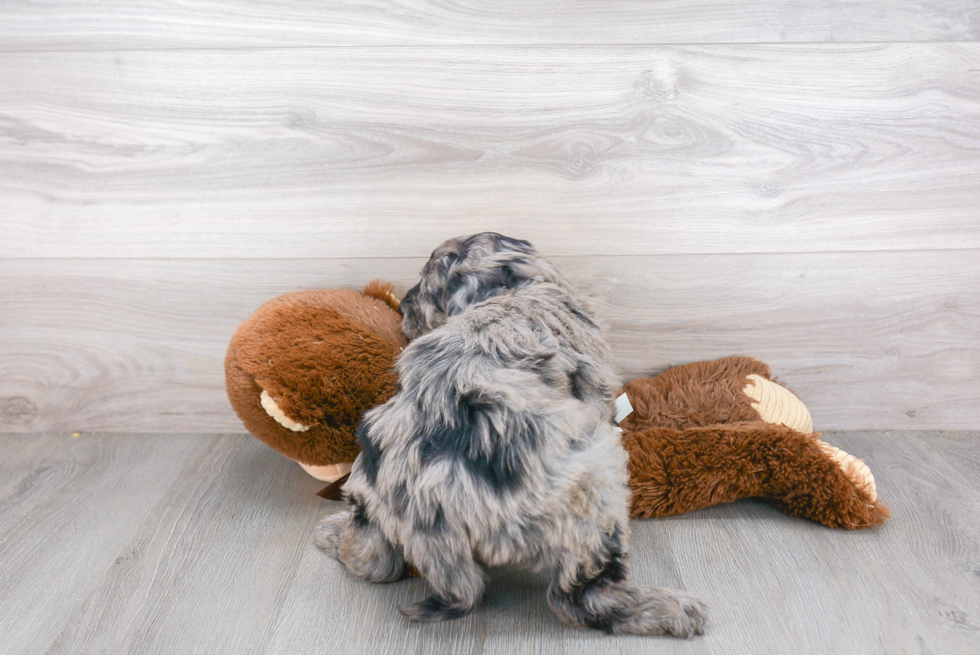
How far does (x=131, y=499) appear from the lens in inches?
A: 74.1

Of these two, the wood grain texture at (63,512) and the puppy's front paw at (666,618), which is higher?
the puppy's front paw at (666,618)

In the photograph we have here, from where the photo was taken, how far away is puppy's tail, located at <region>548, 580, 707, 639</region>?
1.34 meters

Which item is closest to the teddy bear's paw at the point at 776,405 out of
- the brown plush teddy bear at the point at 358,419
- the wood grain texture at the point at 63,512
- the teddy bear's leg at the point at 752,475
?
the brown plush teddy bear at the point at 358,419

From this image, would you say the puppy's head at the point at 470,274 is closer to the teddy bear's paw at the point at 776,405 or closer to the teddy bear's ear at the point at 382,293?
the teddy bear's ear at the point at 382,293

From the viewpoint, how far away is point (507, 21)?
1873 mm

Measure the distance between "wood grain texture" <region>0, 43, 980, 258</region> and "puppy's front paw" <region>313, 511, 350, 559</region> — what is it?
750 mm

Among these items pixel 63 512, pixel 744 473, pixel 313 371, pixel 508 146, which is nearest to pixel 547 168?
pixel 508 146

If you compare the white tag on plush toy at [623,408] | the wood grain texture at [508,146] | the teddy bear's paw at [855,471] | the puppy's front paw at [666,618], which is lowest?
the puppy's front paw at [666,618]

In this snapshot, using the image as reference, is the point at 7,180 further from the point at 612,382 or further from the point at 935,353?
the point at 935,353

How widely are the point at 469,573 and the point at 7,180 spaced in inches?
69.5

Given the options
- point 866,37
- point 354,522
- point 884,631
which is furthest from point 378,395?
point 866,37

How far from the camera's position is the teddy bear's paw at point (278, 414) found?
170 cm

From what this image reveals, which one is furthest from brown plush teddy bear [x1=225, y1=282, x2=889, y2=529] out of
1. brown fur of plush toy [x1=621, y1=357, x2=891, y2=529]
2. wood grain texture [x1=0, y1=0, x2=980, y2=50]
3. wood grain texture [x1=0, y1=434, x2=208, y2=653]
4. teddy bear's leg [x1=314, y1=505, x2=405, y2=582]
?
wood grain texture [x1=0, y1=0, x2=980, y2=50]

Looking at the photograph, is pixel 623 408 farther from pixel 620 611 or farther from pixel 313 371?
pixel 313 371
